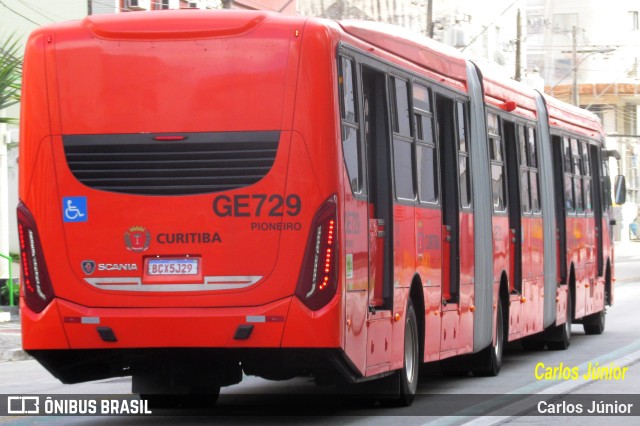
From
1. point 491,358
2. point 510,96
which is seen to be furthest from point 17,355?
point 510,96

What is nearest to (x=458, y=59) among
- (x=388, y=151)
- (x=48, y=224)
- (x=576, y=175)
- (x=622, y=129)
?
(x=388, y=151)

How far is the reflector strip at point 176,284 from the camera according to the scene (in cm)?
1090

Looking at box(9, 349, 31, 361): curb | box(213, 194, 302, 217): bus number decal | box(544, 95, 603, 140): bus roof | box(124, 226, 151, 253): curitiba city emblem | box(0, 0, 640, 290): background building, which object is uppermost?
box(0, 0, 640, 290): background building

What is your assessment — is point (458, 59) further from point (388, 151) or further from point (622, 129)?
point (622, 129)

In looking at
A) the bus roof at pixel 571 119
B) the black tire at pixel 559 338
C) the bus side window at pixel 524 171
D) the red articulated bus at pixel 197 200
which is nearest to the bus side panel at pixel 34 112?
the red articulated bus at pixel 197 200

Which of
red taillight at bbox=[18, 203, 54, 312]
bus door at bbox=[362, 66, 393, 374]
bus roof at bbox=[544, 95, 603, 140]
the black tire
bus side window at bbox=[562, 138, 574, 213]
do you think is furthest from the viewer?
bus side window at bbox=[562, 138, 574, 213]

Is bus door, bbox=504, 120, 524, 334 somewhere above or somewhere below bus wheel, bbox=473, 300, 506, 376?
above

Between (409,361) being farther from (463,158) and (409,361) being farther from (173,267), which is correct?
(173,267)

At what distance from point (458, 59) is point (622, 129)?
267 feet

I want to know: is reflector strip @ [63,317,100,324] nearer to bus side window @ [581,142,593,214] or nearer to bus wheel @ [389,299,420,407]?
bus wheel @ [389,299,420,407]

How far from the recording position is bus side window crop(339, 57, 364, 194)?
444 inches

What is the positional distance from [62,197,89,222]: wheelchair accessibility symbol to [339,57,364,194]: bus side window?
1.87m

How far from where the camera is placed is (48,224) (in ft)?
36.6

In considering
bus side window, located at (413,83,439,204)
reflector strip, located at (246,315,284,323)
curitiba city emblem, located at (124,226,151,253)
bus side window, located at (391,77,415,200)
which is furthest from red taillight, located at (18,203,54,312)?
bus side window, located at (413,83,439,204)
